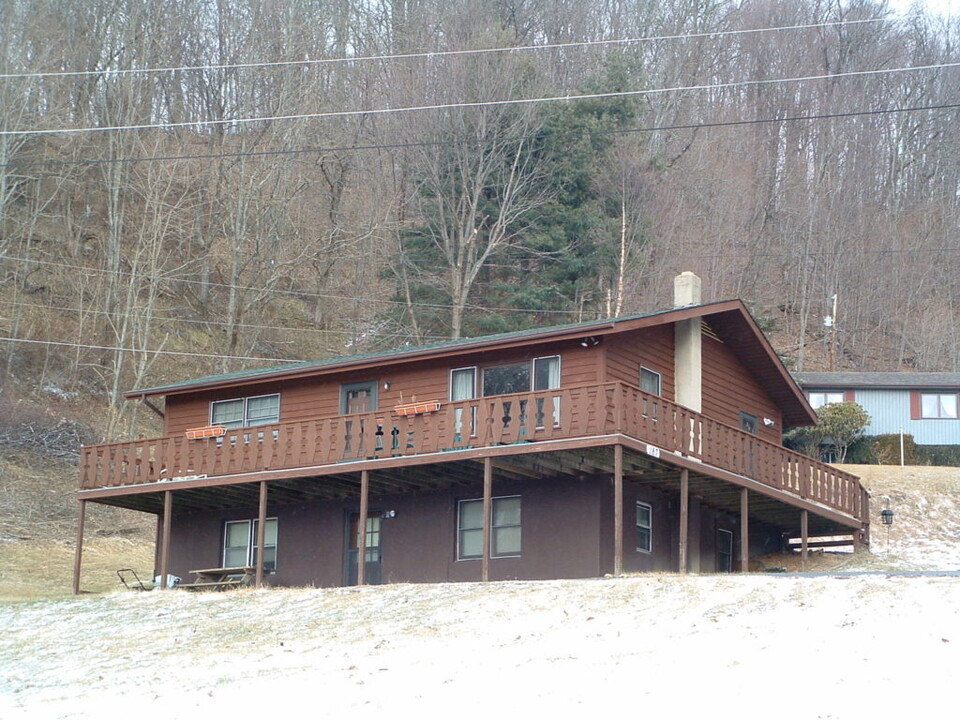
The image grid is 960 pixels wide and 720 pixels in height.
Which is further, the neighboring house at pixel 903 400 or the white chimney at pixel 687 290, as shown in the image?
the neighboring house at pixel 903 400

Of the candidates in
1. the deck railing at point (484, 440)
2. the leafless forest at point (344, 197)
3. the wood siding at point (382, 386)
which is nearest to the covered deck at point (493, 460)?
the deck railing at point (484, 440)

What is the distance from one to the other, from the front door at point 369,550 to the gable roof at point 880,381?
2454cm

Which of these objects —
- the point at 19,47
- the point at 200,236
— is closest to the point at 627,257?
the point at 200,236

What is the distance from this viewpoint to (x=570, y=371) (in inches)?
1164

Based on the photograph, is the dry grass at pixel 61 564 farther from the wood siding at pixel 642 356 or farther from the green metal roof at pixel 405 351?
the wood siding at pixel 642 356

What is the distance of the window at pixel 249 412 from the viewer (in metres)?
33.8

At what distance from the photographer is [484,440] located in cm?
2809

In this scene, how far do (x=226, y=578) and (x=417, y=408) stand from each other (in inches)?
269

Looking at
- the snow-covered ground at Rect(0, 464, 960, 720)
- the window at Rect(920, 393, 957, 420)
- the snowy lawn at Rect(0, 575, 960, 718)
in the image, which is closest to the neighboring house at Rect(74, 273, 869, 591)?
the snow-covered ground at Rect(0, 464, 960, 720)

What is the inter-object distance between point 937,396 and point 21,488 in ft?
106

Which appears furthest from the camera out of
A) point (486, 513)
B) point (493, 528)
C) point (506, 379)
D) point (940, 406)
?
point (940, 406)

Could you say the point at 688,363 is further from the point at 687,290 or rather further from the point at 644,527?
the point at 644,527

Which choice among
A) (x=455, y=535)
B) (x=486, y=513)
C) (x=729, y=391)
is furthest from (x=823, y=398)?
(x=486, y=513)

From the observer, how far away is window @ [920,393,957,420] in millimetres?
52688
